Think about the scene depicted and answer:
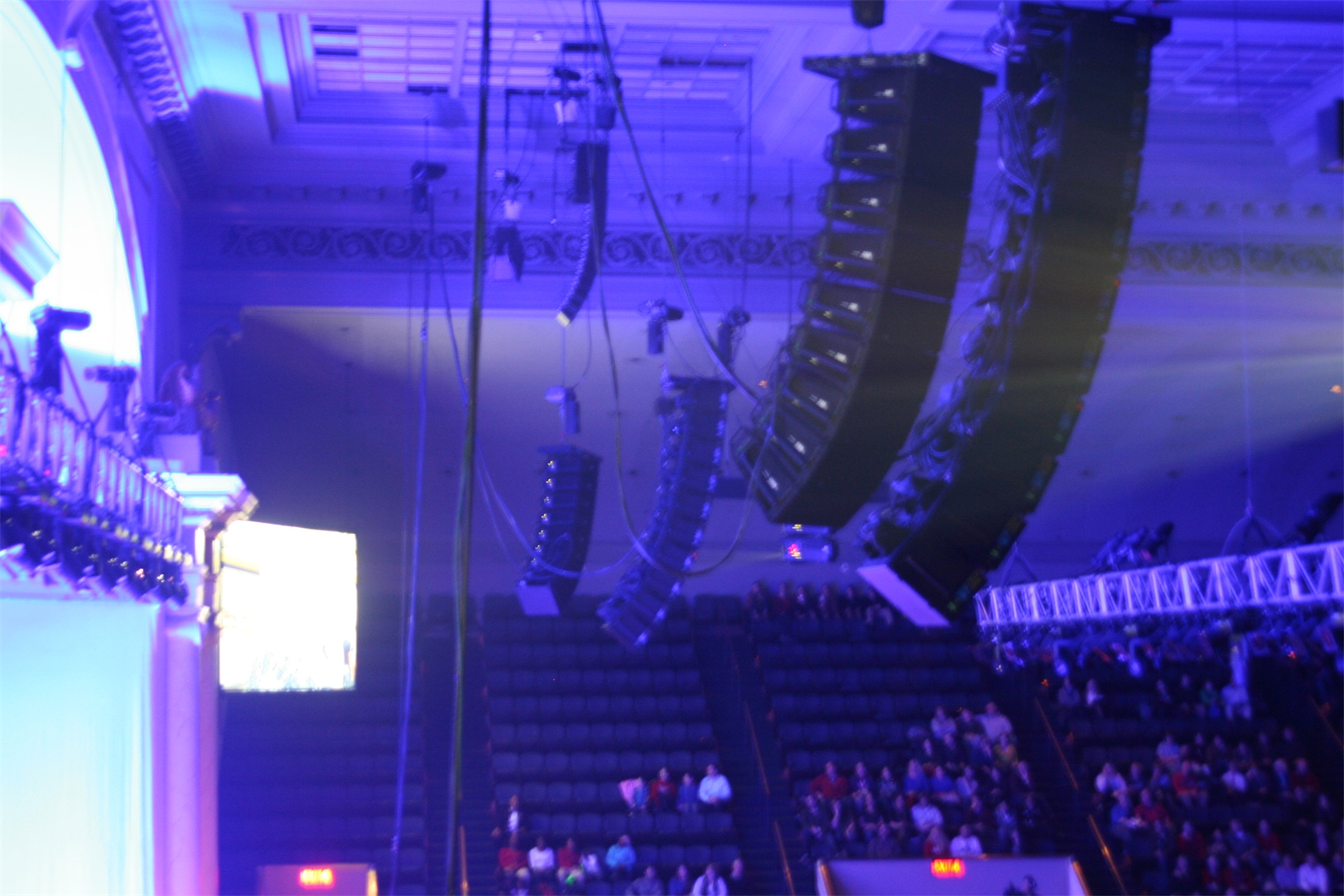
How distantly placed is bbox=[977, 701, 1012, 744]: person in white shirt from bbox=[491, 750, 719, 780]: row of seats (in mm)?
3045

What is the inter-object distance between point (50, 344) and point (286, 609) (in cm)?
577

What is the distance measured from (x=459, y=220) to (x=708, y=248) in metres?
2.39

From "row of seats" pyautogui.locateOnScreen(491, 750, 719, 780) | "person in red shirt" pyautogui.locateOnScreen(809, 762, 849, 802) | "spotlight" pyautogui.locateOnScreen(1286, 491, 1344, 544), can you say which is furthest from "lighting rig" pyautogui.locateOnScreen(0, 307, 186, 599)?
"spotlight" pyautogui.locateOnScreen(1286, 491, 1344, 544)

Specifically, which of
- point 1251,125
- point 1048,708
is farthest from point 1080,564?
point 1251,125

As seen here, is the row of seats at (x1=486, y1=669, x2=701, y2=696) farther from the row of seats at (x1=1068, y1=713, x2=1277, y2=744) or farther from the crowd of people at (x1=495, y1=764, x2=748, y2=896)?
the row of seats at (x1=1068, y1=713, x2=1277, y2=744)

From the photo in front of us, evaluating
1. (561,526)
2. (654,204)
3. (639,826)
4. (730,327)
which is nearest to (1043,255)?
(654,204)

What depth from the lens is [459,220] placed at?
12.1 meters

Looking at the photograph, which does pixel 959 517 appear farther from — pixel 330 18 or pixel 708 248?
pixel 708 248

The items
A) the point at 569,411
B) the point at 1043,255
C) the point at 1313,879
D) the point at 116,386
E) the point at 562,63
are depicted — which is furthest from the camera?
the point at 1313,879

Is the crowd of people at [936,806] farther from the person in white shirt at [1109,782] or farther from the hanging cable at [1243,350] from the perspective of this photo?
the hanging cable at [1243,350]

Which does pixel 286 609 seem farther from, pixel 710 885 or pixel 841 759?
pixel 841 759

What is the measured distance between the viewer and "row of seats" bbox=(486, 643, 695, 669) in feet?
47.4

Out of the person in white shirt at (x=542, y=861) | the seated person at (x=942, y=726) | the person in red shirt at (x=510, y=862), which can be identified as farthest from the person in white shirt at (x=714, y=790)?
the seated person at (x=942, y=726)

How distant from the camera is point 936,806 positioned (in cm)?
1280
